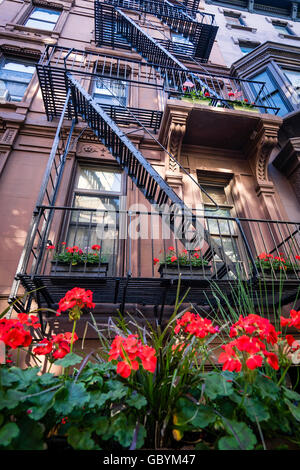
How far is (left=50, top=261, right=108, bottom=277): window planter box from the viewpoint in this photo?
355 cm

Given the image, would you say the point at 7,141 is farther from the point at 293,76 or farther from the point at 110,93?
the point at 293,76

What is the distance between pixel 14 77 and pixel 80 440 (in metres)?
10.3

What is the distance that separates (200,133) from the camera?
21.8 ft

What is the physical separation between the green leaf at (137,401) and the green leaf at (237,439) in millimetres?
395

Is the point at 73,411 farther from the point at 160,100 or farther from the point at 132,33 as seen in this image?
the point at 132,33

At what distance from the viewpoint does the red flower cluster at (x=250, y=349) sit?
1.29 m

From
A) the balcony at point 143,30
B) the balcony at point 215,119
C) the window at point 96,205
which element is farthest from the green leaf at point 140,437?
the balcony at point 143,30

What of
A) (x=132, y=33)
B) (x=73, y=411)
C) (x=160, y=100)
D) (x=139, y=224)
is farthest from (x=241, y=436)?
(x=132, y=33)

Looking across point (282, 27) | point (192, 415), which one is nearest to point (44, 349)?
point (192, 415)

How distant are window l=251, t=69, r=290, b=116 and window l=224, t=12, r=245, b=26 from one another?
8012 mm

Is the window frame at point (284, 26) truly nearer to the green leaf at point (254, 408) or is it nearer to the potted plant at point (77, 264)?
the potted plant at point (77, 264)
